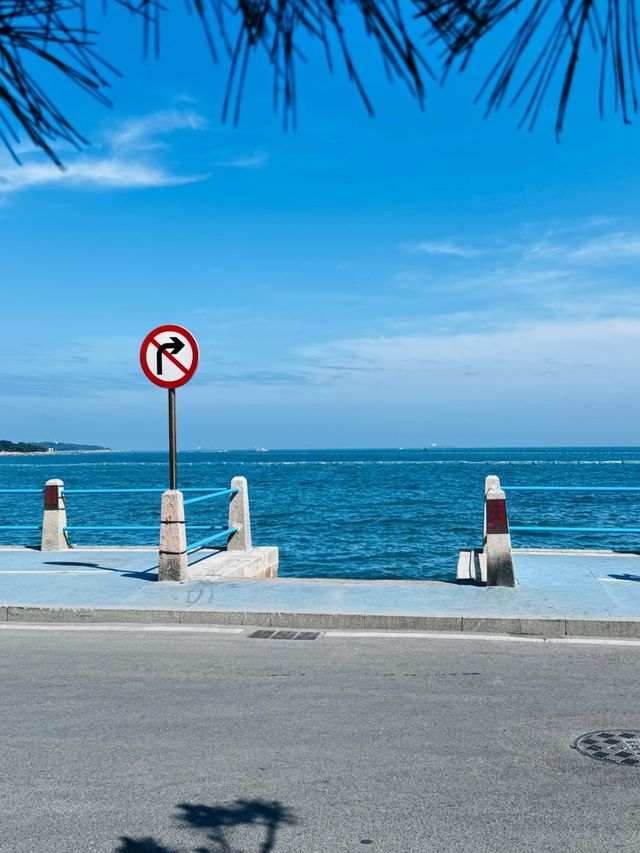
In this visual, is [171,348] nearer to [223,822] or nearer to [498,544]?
[498,544]

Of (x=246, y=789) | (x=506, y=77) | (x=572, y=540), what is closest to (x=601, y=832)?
(x=246, y=789)

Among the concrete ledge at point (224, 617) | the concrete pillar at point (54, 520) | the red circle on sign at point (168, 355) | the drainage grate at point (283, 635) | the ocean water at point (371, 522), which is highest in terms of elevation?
the red circle on sign at point (168, 355)

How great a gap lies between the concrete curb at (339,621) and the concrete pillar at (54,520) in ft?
15.0

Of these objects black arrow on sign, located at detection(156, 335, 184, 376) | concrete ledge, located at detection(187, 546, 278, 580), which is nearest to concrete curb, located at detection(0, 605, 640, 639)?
concrete ledge, located at detection(187, 546, 278, 580)

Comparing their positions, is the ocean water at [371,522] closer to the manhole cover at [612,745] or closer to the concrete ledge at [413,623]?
the concrete ledge at [413,623]

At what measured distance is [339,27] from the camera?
7.07 ft

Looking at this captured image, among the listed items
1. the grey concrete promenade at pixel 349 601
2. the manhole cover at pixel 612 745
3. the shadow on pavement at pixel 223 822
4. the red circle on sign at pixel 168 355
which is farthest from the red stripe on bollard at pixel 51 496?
the manhole cover at pixel 612 745

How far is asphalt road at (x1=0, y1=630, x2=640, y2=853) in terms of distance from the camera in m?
4.11

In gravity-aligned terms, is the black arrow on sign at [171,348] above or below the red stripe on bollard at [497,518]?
above

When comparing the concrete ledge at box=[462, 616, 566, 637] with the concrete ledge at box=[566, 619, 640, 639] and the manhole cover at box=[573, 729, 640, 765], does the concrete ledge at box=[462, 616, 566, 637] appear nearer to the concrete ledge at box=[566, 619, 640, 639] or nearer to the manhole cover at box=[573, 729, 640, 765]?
the concrete ledge at box=[566, 619, 640, 639]

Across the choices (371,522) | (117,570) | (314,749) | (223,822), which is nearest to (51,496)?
(117,570)

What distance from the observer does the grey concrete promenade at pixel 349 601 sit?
28.7 ft

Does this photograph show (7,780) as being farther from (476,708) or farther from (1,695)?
(476,708)

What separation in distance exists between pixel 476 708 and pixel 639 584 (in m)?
5.37
